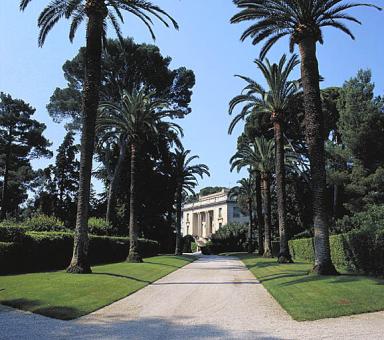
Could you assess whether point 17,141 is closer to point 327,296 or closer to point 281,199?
point 281,199

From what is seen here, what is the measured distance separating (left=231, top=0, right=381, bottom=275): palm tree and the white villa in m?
76.1

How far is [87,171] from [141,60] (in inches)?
1150

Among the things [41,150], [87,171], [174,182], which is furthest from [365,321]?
[41,150]

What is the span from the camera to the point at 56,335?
831 cm

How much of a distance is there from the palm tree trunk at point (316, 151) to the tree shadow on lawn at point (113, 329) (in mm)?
9968

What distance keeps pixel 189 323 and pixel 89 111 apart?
13707 millimetres

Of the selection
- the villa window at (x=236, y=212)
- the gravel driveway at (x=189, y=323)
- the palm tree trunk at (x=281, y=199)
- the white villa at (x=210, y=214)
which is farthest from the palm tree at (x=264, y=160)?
the villa window at (x=236, y=212)

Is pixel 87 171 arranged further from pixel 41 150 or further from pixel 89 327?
pixel 41 150

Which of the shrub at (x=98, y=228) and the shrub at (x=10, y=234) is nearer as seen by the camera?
the shrub at (x=10, y=234)

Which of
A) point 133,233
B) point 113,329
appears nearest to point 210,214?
point 133,233

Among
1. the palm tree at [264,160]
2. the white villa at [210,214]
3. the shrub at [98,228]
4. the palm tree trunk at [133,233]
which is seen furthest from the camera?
the white villa at [210,214]

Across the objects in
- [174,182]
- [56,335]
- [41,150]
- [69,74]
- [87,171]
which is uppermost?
[69,74]

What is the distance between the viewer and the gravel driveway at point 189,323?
8.33 metres

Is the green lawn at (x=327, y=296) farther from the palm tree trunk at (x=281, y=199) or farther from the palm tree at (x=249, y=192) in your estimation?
the palm tree at (x=249, y=192)
